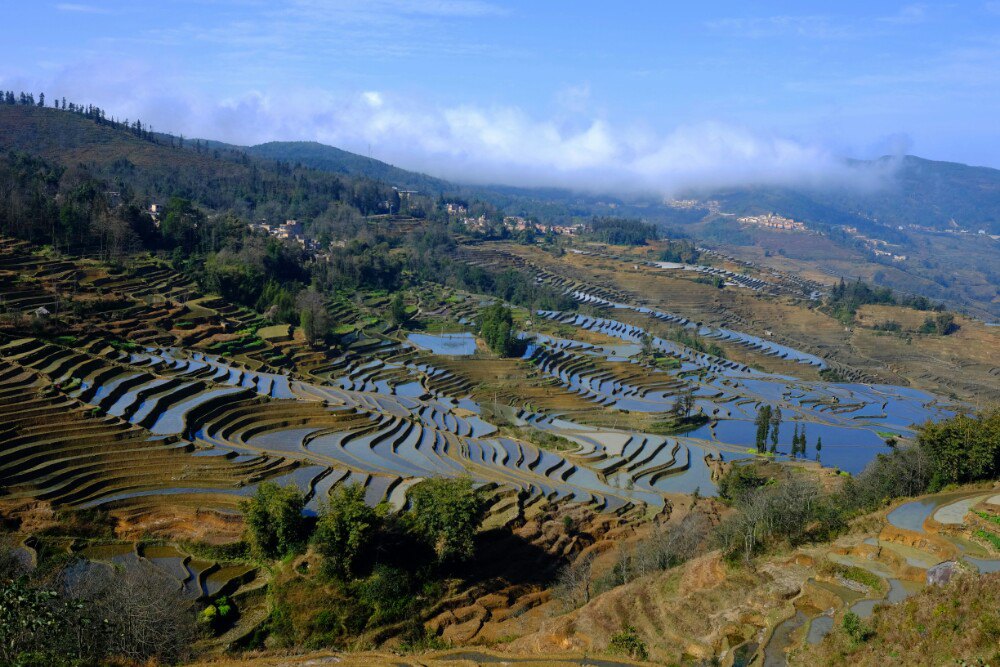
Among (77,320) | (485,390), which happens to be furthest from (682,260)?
(77,320)

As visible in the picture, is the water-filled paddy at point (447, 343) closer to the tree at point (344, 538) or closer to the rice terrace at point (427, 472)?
the rice terrace at point (427, 472)

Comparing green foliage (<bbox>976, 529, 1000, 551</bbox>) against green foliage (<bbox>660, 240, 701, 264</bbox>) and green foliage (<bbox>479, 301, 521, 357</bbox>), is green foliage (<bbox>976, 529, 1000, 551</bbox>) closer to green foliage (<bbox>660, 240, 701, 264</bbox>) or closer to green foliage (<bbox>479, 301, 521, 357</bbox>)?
green foliage (<bbox>479, 301, 521, 357</bbox>)

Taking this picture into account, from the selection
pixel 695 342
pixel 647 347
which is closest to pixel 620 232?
pixel 695 342

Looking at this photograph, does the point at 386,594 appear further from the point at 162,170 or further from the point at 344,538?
the point at 162,170

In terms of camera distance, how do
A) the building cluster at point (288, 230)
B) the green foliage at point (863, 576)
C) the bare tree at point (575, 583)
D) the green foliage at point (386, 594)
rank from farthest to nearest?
the building cluster at point (288, 230) → the bare tree at point (575, 583) → the green foliage at point (386, 594) → the green foliage at point (863, 576)

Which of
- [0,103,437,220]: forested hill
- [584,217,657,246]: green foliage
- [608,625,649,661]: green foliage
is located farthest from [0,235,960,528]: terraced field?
[584,217,657,246]: green foliage

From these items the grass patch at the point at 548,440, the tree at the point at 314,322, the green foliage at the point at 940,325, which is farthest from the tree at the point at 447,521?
the green foliage at the point at 940,325
